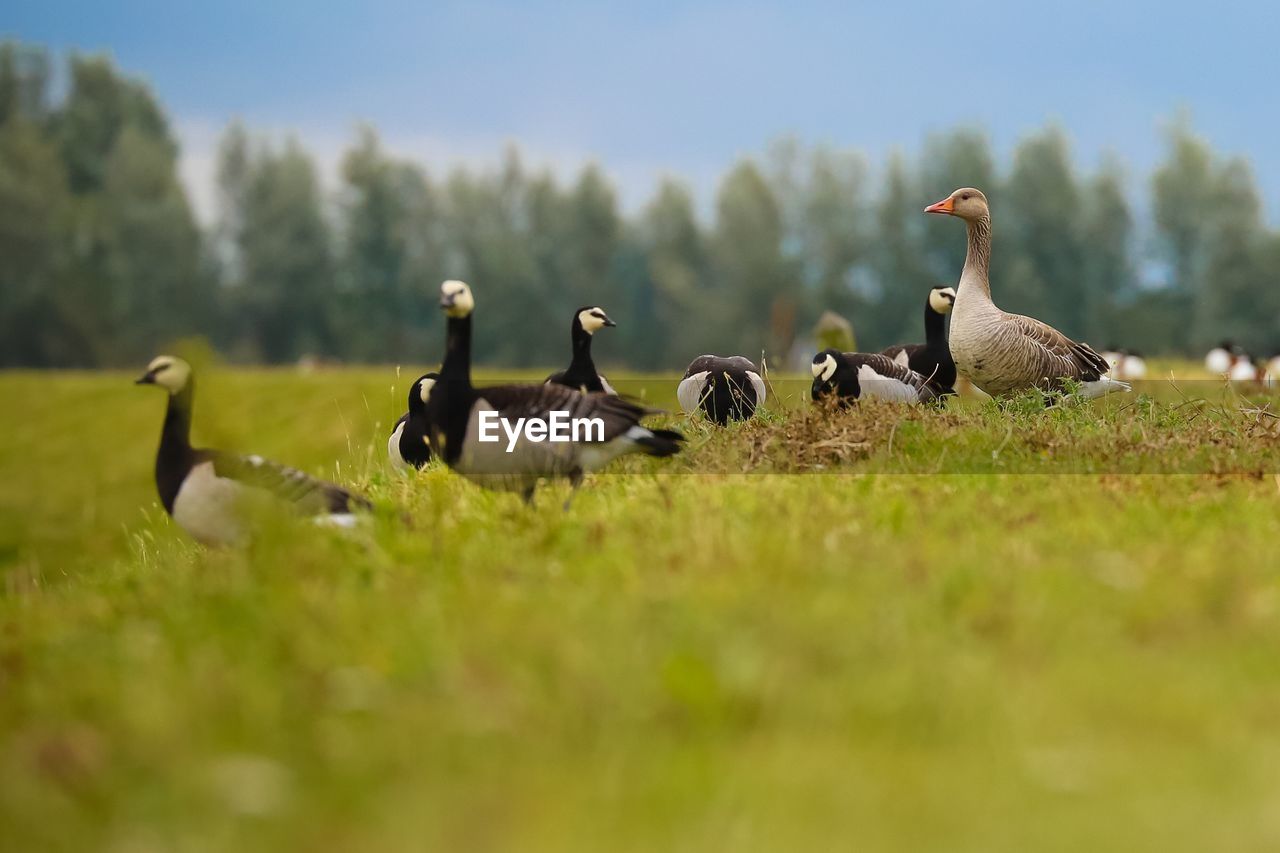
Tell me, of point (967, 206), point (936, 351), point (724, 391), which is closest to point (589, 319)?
point (724, 391)

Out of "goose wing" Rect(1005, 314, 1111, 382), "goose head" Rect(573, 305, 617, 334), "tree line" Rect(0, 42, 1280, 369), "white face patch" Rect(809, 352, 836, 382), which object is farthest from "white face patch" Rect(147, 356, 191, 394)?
"tree line" Rect(0, 42, 1280, 369)

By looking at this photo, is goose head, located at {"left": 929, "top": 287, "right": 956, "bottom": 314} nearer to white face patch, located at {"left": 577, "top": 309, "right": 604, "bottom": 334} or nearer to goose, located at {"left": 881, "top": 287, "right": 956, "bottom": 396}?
goose, located at {"left": 881, "top": 287, "right": 956, "bottom": 396}

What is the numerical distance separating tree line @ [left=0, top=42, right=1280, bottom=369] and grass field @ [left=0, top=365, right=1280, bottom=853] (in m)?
73.0

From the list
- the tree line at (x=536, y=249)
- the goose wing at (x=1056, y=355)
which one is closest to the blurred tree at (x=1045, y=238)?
the tree line at (x=536, y=249)

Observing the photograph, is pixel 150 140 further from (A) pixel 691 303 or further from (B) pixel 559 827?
(B) pixel 559 827

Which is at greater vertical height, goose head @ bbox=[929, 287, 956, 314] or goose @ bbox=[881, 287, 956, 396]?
goose head @ bbox=[929, 287, 956, 314]

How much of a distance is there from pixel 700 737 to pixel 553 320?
90.5 m

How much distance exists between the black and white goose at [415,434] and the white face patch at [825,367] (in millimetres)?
3957

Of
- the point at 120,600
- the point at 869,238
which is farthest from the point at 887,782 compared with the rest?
the point at 869,238

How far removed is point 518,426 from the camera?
9.38 m

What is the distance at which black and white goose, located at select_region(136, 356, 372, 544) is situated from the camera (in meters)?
9.06

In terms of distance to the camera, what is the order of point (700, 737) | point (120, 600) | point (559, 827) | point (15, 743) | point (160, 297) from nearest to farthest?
point (559, 827)
point (700, 737)
point (15, 743)
point (120, 600)
point (160, 297)

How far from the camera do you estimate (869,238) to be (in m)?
87.9

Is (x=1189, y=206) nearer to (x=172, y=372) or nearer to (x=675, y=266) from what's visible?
(x=675, y=266)
